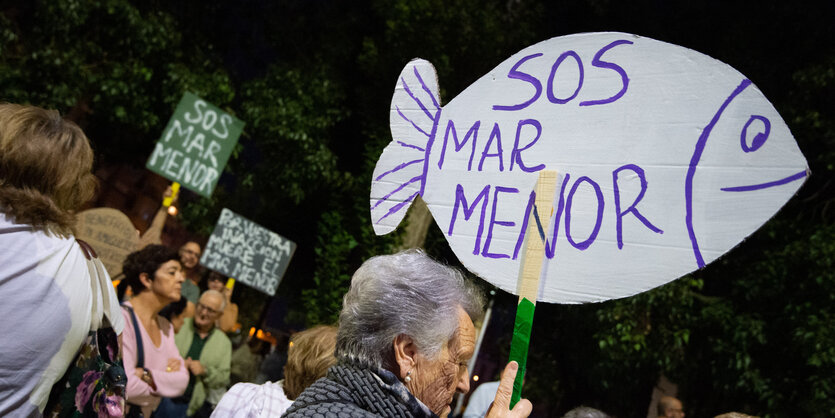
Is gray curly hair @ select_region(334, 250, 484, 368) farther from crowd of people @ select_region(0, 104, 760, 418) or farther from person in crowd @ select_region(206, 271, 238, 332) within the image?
person in crowd @ select_region(206, 271, 238, 332)

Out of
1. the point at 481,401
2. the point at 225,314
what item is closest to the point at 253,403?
the point at 481,401

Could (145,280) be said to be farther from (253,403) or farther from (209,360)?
(209,360)

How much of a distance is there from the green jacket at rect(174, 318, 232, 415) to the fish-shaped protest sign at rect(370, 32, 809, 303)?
2.83m

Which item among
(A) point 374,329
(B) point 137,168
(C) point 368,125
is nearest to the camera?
(A) point 374,329

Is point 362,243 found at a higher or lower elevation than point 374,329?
higher

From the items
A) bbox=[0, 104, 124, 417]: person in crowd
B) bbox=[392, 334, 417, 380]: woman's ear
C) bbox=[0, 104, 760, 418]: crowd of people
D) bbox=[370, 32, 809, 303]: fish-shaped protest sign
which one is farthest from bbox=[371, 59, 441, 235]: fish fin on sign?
bbox=[0, 104, 124, 417]: person in crowd

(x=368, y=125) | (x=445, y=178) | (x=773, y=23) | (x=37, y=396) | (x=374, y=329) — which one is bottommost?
(x=37, y=396)

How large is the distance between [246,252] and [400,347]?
15.7 ft

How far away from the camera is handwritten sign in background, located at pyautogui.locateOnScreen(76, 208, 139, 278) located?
4461mm

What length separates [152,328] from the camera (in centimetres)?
276

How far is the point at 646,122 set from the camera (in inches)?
48.4

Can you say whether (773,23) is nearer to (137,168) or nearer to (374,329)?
(374,329)

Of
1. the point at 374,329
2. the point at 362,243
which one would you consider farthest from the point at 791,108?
the point at 374,329

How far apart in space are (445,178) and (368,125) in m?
5.72
